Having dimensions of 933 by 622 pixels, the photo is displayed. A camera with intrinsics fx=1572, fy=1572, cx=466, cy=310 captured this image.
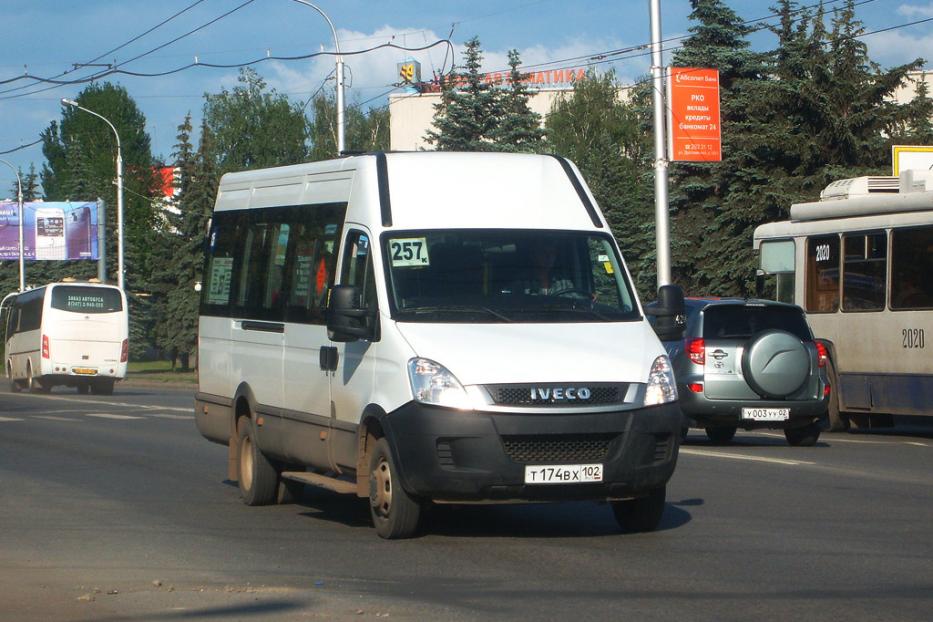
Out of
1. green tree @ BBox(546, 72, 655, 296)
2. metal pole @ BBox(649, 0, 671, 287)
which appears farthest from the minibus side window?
green tree @ BBox(546, 72, 655, 296)

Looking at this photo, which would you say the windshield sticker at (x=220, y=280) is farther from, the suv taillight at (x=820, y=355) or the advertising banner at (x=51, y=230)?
the advertising banner at (x=51, y=230)

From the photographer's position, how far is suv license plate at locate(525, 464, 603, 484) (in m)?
9.35

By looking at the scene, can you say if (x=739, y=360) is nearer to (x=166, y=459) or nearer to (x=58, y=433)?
(x=166, y=459)

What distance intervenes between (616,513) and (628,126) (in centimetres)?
7732

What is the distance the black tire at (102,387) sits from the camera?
153 feet

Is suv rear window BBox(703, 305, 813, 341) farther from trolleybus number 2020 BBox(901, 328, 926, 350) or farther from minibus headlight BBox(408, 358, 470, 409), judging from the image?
minibus headlight BBox(408, 358, 470, 409)

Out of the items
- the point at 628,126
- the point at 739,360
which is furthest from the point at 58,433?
the point at 628,126

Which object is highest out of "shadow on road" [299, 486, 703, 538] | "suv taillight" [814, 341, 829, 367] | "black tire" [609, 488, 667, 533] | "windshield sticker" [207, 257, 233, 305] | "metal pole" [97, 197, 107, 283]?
"metal pole" [97, 197, 107, 283]

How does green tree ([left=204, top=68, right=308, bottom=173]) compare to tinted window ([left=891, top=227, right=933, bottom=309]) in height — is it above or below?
above

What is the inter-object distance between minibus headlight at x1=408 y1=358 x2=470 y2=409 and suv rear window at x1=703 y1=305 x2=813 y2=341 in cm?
950

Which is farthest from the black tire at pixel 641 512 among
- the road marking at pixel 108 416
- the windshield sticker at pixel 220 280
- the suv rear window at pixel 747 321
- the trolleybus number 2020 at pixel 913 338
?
the road marking at pixel 108 416

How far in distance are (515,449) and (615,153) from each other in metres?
60.0

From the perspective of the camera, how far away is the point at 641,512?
10242 millimetres

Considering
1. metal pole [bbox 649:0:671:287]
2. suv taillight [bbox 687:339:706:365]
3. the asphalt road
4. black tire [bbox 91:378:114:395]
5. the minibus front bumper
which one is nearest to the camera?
the asphalt road
